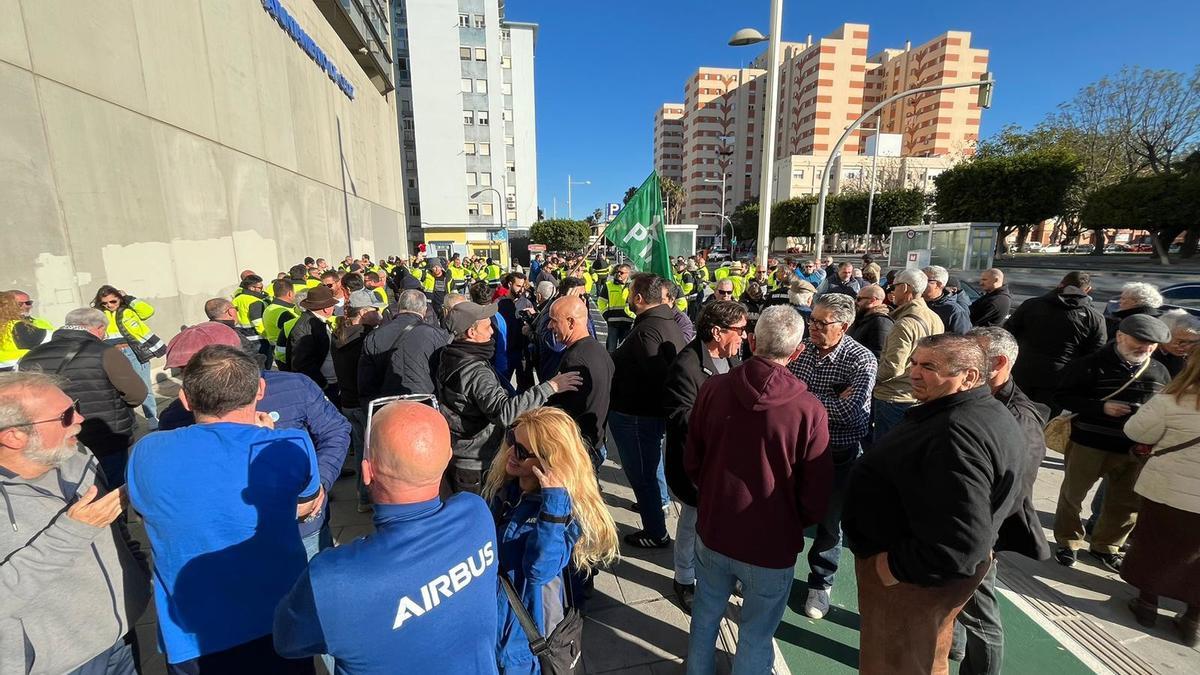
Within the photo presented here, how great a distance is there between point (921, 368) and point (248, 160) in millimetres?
14387

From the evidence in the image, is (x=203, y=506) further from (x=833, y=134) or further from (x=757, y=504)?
(x=833, y=134)

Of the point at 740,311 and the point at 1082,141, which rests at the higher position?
the point at 1082,141

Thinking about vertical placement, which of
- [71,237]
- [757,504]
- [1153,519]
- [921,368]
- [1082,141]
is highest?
[1082,141]

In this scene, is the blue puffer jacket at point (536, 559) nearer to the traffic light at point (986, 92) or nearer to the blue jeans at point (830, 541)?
the blue jeans at point (830, 541)

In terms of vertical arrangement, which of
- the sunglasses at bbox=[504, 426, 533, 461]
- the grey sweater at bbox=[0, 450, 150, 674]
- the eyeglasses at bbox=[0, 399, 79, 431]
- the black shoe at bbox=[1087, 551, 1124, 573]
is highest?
the eyeglasses at bbox=[0, 399, 79, 431]

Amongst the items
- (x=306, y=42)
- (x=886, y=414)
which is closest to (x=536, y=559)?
(x=886, y=414)

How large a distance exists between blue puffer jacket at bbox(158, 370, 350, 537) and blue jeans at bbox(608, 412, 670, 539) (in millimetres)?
1728

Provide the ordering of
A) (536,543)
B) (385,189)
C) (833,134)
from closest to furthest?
(536,543)
(385,189)
(833,134)

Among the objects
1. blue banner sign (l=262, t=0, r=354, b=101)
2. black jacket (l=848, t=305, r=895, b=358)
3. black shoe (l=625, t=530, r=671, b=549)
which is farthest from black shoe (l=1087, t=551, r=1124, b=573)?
blue banner sign (l=262, t=0, r=354, b=101)

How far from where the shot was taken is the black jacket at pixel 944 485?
1788mm

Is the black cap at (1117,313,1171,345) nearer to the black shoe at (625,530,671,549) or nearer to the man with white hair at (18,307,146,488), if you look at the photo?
the black shoe at (625,530,671,549)

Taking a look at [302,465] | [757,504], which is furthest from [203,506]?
[757,504]

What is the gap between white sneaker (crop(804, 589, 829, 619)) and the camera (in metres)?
3.02

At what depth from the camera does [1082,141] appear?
36.7m
